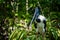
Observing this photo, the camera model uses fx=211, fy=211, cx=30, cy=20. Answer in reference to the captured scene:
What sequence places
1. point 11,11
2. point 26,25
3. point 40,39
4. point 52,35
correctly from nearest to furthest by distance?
point 40,39, point 52,35, point 26,25, point 11,11

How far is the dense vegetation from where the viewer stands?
5.80 metres

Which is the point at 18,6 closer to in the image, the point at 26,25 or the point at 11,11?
the point at 11,11

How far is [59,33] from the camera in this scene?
20.1 feet

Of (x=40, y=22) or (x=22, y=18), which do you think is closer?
(x=40, y=22)

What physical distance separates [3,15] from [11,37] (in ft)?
3.96

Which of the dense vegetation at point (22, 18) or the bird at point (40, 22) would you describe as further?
the dense vegetation at point (22, 18)

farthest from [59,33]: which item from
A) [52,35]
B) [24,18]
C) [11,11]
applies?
[11,11]

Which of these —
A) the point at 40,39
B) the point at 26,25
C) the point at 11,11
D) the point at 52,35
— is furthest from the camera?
the point at 11,11

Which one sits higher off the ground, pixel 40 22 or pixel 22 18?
pixel 40 22

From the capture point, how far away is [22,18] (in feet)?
22.2

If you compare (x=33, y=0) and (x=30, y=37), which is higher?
(x=33, y=0)

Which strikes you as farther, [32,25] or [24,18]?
[24,18]

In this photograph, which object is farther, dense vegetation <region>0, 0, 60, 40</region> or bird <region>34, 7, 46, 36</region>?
dense vegetation <region>0, 0, 60, 40</region>

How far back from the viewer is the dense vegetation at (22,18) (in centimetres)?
580
